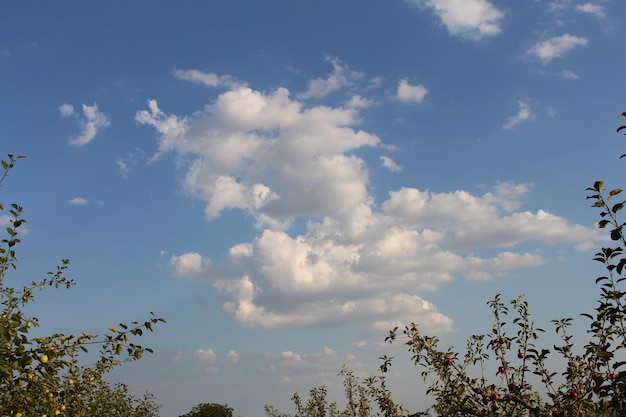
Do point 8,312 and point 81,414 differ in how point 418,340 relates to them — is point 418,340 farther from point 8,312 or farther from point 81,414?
point 81,414

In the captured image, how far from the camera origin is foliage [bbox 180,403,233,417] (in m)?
105

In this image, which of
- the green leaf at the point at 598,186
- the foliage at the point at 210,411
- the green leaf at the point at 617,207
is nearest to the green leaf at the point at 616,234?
the green leaf at the point at 617,207

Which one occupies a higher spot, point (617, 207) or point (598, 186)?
point (598, 186)

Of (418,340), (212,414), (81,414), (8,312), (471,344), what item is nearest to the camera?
(8,312)

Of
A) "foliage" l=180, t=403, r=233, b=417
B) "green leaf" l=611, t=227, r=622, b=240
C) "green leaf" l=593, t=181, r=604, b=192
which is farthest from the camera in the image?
"foliage" l=180, t=403, r=233, b=417

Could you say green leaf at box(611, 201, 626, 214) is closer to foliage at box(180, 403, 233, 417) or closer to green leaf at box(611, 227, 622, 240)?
green leaf at box(611, 227, 622, 240)

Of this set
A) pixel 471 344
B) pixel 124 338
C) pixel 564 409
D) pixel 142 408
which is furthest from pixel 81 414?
pixel 142 408

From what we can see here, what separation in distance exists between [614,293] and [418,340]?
4.26 m

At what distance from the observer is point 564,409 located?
8.58 metres

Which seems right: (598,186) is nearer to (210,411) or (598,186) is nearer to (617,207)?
(617,207)

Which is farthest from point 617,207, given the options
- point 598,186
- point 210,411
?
point 210,411

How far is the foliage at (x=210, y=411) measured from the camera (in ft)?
345

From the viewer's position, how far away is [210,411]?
10562 cm

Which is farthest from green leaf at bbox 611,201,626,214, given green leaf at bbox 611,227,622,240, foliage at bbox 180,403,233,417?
foliage at bbox 180,403,233,417
